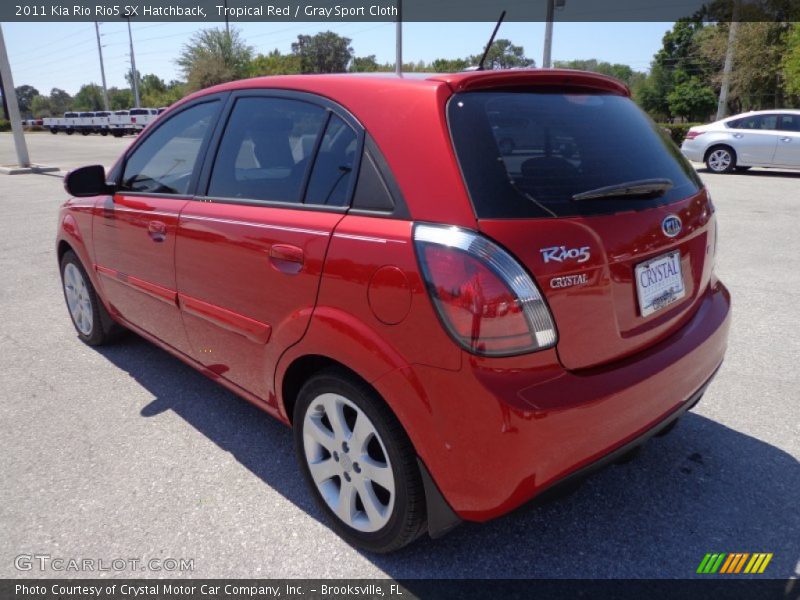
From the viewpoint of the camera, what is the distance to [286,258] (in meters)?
2.26

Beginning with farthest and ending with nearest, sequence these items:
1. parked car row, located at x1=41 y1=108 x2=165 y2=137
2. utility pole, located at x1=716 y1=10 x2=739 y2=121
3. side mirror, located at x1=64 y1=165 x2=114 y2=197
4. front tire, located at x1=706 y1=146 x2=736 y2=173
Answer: parked car row, located at x1=41 y1=108 x2=165 y2=137 < utility pole, located at x1=716 y1=10 x2=739 y2=121 < front tire, located at x1=706 y1=146 x2=736 y2=173 < side mirror, located at x1=64 y1=165 x2=114 y2=197

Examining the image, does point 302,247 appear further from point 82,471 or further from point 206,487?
point 82,471

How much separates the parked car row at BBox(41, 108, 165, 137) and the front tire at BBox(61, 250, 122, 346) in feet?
119

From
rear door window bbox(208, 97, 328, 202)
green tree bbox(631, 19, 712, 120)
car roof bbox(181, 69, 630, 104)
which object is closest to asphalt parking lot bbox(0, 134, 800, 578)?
rear door window bbox(208, 97, 328, 202)

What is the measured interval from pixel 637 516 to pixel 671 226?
3.88ft

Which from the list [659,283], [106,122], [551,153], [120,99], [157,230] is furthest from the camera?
[120,99]

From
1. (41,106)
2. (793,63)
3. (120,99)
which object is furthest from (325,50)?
(793,63)

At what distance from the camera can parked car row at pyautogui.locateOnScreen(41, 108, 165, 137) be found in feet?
136

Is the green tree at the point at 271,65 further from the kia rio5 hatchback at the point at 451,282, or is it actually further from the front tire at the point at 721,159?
the kia rio5 hatchback at the point at 451,282

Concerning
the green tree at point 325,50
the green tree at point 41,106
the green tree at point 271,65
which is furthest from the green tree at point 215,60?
the green tree at point 41,106

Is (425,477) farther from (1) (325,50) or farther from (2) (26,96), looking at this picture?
(2) (26,96)

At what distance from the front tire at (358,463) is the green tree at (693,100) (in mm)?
60869

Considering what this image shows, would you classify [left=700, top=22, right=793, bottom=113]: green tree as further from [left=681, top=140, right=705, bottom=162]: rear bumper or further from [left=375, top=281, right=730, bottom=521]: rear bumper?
[left=375, top=281, right=730, bottom=521]: rear bumper

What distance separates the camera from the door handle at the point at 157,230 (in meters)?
3.00
